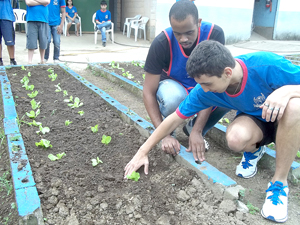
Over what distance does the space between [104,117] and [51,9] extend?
4.01 meters

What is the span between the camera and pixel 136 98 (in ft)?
14.9

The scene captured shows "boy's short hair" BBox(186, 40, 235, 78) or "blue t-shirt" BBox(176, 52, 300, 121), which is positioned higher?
"boy's short hair" BBox(186, 40, 235, 78)

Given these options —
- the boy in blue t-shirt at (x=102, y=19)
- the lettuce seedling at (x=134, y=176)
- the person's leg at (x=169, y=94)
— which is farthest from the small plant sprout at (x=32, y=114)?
the boy in blue t-shirt at (x=102, y=19)

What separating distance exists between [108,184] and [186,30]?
1359 millimetres

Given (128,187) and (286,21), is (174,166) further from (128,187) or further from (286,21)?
(286,21)

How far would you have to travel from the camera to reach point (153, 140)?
2189mm

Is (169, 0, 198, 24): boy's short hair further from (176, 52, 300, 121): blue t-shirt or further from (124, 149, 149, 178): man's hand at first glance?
(124, 149, 149, 178): man's hand

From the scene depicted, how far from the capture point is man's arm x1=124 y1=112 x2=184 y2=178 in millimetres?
2143

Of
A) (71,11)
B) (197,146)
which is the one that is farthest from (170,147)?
(71,11)

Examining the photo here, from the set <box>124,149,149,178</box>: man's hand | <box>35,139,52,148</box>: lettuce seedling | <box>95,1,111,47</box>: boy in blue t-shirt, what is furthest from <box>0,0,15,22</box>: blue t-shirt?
<box>95,1,111,47</box>: boy in blue t-shirt

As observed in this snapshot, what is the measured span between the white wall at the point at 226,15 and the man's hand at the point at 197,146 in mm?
9118

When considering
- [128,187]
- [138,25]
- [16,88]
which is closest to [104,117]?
[128,187]

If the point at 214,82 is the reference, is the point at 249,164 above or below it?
below

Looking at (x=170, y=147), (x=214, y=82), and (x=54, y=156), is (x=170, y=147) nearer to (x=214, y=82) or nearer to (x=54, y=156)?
(x=214, y=82)
